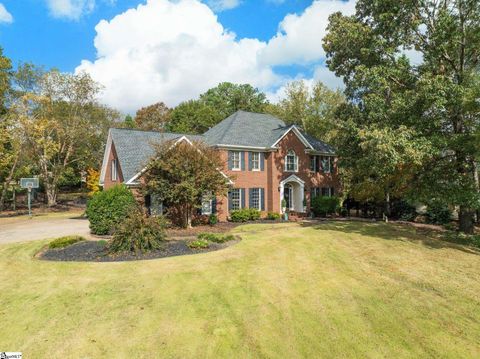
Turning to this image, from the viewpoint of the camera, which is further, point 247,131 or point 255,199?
point 247,131

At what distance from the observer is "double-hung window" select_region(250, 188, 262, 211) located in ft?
93.5

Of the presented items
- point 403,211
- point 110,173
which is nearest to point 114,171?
point 110,173

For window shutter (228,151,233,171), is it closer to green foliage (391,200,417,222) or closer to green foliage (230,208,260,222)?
green foliage (230,208,260,222)

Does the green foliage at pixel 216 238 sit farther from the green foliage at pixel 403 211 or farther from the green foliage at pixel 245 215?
the green foliage at pixel 403 211

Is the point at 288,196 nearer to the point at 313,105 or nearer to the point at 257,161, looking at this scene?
the point at 257,161

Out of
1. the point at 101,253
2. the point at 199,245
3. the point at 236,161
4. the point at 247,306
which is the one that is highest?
the point at 236,161

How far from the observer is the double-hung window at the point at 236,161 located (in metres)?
27.7

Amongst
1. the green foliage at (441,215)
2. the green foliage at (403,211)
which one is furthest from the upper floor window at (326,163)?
the green foliage at (441,215)

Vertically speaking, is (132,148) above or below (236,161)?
above

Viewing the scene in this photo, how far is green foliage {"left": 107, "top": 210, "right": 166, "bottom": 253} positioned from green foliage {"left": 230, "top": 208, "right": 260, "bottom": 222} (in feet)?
38.3

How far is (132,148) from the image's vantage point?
25578mm

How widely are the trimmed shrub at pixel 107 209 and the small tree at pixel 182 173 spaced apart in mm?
1671

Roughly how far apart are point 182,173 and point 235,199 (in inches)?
325

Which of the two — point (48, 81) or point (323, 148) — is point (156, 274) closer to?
point (323, 148)
